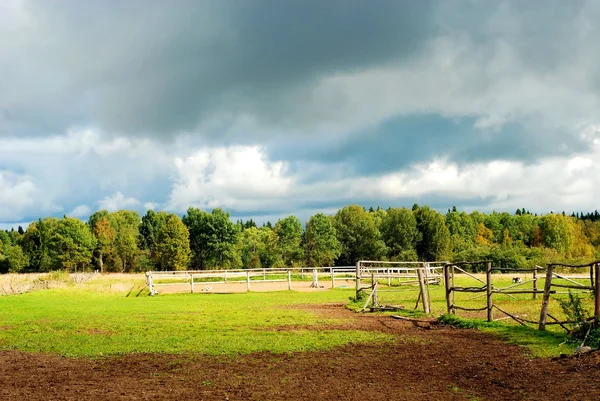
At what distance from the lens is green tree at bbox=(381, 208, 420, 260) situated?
105062mm

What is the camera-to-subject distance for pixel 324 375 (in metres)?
10.6

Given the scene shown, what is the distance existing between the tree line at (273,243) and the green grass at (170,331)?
62.0m

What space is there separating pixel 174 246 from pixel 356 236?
39780 mm

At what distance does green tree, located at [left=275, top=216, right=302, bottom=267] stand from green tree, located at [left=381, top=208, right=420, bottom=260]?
2067cm

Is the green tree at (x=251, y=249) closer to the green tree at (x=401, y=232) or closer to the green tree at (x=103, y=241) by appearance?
the green tree at (x=401, y=232)

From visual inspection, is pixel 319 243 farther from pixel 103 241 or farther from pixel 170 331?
pixel 170 331

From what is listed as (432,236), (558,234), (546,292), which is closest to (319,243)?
(432,236)

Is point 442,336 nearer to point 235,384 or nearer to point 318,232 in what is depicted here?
point 235,384

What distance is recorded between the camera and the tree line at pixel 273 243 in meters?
91.1

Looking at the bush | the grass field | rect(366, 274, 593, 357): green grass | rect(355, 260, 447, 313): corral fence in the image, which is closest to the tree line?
rect(355, 260, 447, 313): corral fence

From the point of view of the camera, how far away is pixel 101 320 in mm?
20406

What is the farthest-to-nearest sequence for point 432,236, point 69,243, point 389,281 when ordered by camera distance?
1. point 432,236
2. point 69,243
3. point 389,281

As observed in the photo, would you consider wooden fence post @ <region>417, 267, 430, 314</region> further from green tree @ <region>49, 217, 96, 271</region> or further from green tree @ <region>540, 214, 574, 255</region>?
green tree @ <region>540, 214, 574, 255</region>

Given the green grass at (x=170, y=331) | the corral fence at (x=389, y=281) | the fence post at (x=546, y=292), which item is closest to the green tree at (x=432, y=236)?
the corral fence at (x=389, y=281)
